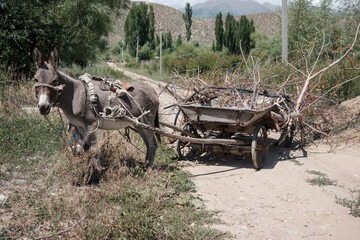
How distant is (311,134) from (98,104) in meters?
4.99

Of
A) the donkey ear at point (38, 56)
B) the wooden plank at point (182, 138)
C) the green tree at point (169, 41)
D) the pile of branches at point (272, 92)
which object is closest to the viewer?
the donkey ear at point (38, 56)

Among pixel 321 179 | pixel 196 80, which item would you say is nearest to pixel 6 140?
pixel 196 80

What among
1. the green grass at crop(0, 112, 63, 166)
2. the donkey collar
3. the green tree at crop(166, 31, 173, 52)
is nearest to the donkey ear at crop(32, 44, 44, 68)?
the donkey collar

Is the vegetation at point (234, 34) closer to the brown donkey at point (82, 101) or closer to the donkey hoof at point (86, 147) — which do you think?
the brown donkey at point (82, 101)

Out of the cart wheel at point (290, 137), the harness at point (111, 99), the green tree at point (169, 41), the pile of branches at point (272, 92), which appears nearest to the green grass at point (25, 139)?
the harness at point (111, 99)

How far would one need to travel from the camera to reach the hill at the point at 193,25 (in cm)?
7331

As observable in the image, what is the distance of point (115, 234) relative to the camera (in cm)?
358

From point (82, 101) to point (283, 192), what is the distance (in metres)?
3.13

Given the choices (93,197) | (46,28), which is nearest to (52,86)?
(93,197)

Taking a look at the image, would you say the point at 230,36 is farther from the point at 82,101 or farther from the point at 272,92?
the point at 82,101

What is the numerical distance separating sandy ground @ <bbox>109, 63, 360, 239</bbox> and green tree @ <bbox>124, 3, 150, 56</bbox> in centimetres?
3994

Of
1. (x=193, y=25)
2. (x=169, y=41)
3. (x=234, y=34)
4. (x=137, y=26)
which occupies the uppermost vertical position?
(x=193, y=25)

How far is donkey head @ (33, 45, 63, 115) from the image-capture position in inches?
162

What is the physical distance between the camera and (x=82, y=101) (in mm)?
4570
